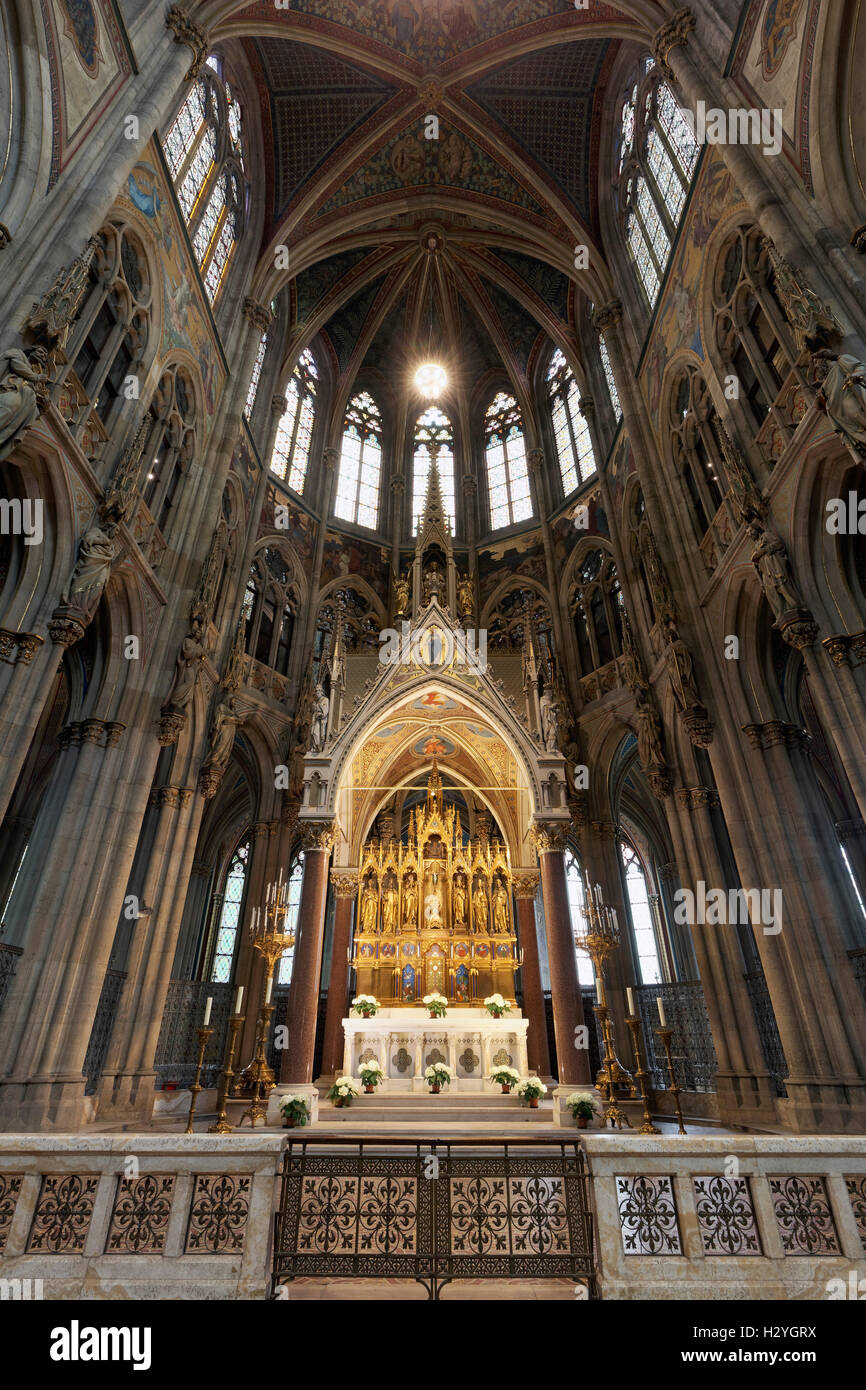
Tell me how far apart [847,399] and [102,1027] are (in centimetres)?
1506

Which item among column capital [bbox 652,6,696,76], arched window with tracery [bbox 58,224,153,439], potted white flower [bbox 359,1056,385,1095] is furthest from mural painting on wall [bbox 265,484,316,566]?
potted white flower [bbox 359,1056,385,1095]

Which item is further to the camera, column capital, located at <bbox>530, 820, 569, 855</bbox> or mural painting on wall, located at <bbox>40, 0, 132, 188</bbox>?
column capital, located at <bbox>530, 820, 569, 855</bbox>

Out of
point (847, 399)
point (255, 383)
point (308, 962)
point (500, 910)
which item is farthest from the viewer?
point (255, 383)

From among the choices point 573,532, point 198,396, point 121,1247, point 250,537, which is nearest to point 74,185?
point 198,396

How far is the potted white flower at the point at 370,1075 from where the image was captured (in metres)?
12.3

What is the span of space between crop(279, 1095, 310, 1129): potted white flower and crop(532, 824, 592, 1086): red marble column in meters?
4.47

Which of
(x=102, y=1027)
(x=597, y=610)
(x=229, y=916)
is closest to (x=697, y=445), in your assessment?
(x=597, y=610)

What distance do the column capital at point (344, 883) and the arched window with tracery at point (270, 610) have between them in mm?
6446

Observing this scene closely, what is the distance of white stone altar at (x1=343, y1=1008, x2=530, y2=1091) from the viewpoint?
1365 centimetres

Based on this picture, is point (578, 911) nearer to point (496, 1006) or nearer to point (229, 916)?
point (496, 1006)

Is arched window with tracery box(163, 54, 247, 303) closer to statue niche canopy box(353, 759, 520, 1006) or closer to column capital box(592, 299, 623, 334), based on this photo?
column capital box(592, 299, 623, 334)

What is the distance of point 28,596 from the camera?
9.34 m

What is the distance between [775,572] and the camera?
32.7ft

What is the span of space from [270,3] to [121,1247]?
2458 centimetres
